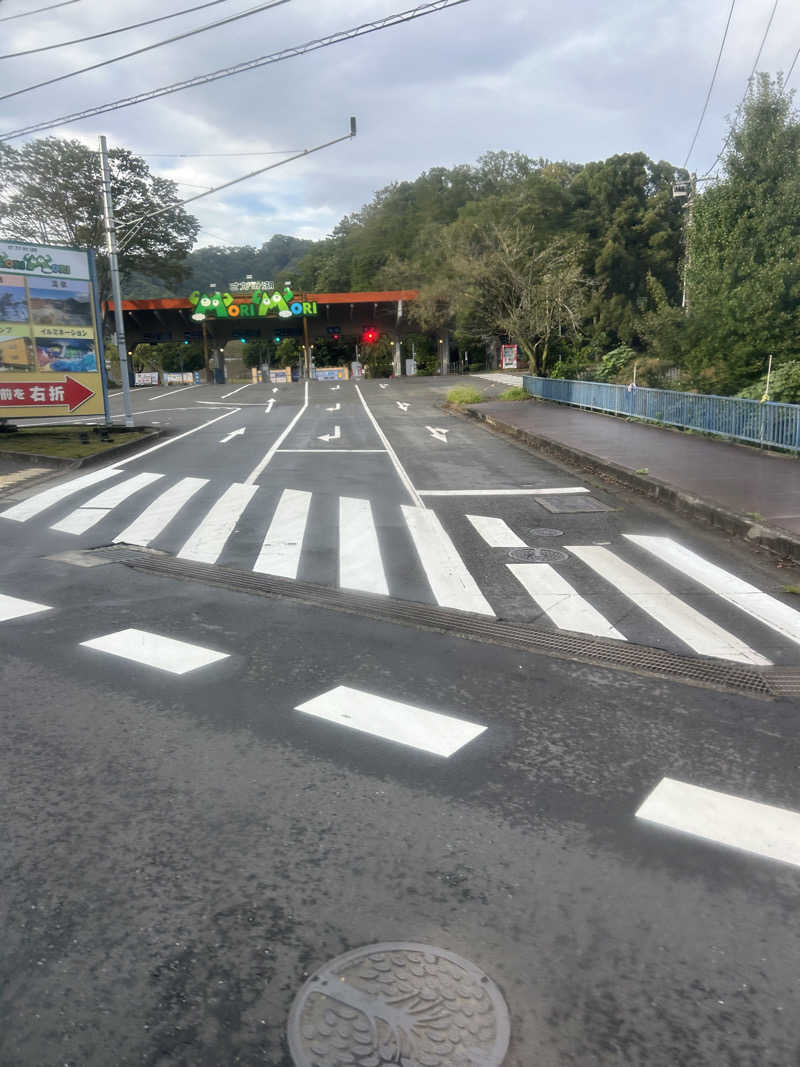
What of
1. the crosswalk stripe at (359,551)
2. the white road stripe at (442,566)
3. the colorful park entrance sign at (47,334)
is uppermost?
the colorful park entrance sign at (47,334)

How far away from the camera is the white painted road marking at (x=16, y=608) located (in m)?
6.78

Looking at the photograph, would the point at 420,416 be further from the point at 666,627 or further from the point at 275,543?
the point at 666,627

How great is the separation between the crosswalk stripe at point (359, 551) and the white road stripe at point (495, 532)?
1.42 metres

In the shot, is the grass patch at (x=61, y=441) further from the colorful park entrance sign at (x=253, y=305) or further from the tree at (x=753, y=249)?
the colorful park entrance sign at (x=253, y=305)

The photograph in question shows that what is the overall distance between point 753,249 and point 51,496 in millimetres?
17948

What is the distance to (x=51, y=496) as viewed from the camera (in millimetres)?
13102

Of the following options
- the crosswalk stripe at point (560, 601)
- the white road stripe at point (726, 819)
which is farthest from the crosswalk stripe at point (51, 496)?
the white road stripe at point (726, 819)

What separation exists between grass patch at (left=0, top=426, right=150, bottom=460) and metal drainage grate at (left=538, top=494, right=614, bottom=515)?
10.2 m

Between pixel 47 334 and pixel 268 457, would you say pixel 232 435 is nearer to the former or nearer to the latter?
pixel 47 334

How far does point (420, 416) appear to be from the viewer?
3020cm

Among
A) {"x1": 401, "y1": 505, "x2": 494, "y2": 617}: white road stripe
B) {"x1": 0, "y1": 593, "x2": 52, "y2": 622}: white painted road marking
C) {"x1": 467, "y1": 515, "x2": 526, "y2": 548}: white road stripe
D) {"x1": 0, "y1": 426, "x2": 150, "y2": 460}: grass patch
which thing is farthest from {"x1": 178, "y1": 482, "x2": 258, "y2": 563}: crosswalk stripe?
{"x1": 0, "y1": 426, "x2": 150, "y2": 460}: grass patch

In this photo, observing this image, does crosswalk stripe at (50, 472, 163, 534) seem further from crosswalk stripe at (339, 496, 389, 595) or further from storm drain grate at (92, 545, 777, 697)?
crosswalk stripe at (339, 496, 389, 595)

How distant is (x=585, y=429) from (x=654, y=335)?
5.84 meters

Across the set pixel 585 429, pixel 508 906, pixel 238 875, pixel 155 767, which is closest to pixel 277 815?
pixel 238 875
